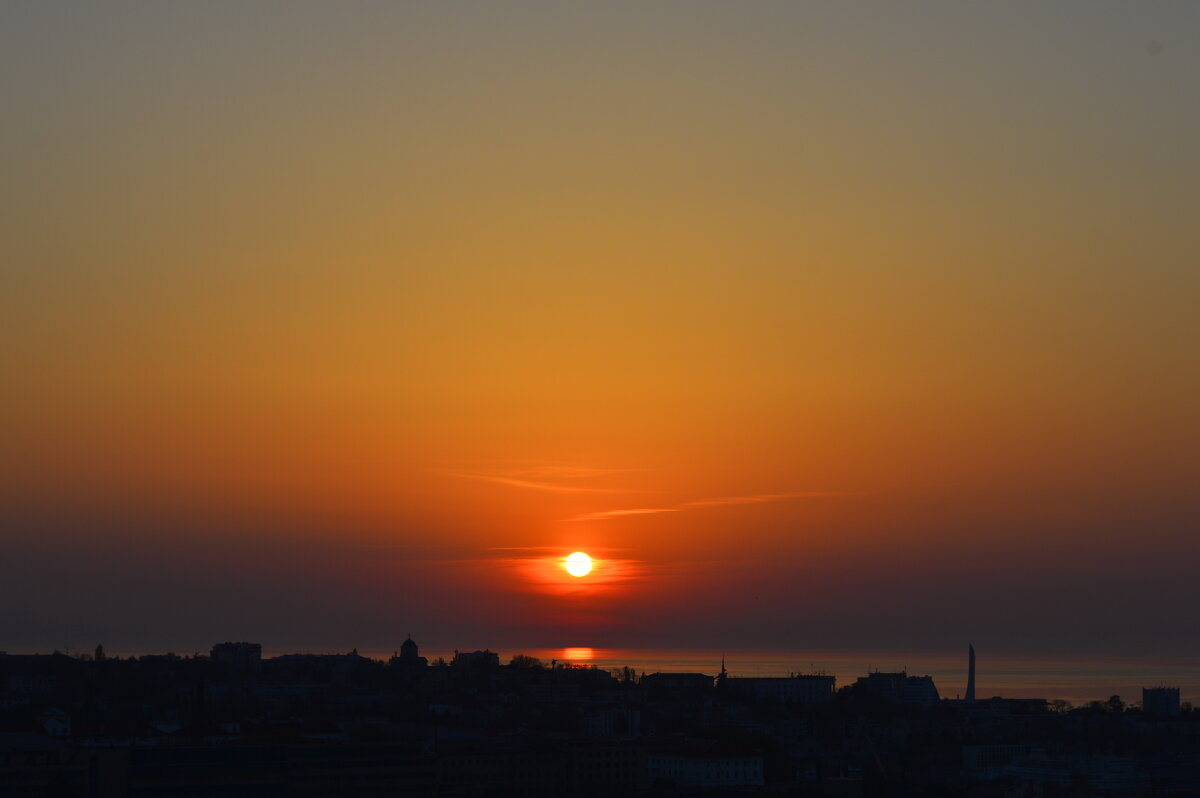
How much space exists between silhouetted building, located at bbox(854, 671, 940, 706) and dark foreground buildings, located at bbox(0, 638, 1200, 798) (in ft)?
0.84

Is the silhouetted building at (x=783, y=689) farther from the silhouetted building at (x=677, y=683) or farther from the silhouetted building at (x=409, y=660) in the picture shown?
the silhouetted building at (x=409, y=660)

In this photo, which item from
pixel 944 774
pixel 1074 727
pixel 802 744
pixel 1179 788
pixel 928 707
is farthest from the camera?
pixel 928 707

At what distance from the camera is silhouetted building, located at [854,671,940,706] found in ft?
486

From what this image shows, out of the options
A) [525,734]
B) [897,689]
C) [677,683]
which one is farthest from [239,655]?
[525,734]

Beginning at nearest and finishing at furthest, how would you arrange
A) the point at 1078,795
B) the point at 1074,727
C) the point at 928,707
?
1. the point at 1078,795
2. the point at 1074,727
3. the point at 928,707

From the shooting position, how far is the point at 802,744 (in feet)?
328

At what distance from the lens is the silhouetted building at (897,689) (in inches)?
5827

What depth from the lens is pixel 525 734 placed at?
82875 millimetres

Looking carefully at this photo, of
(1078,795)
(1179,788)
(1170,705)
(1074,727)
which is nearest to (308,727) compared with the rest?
(1078,795)

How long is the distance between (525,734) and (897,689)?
76828 millimetres

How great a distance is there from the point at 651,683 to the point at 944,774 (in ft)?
183

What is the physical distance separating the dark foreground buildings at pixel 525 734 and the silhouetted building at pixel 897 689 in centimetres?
26

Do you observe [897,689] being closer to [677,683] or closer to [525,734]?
[677,683]

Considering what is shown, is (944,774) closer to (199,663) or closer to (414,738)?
(414,738)
